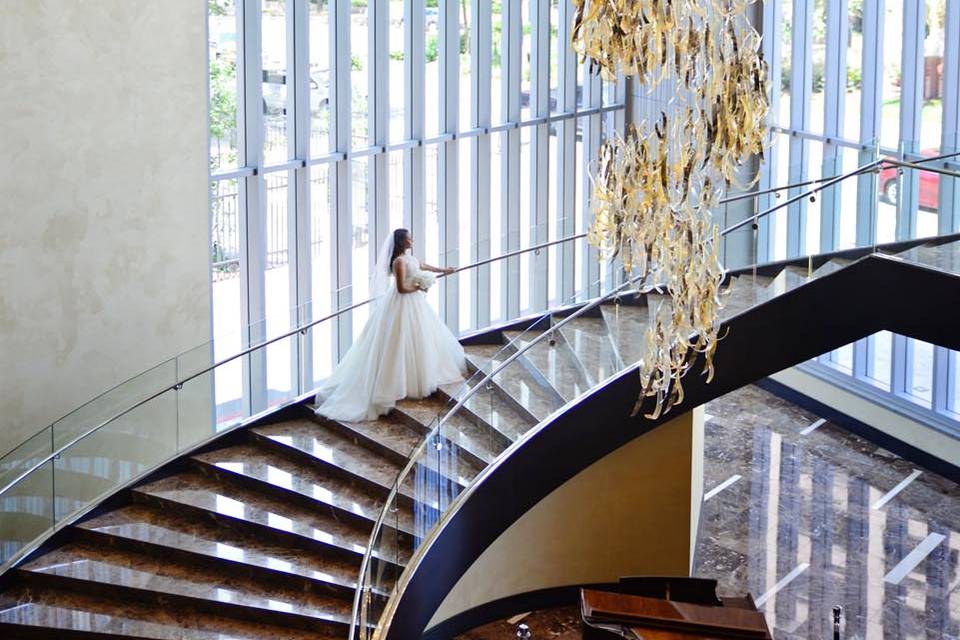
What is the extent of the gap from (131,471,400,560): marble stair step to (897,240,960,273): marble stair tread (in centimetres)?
503

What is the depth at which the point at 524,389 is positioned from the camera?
11.8 meters

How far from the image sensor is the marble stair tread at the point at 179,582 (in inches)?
407

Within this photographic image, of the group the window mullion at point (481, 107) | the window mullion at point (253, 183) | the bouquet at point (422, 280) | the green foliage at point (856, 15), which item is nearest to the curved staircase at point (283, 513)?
the bouquet at point (422, 280)

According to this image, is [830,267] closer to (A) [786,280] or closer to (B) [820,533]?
(A) [786,280]

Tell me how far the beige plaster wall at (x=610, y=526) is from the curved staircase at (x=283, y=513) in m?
1.73

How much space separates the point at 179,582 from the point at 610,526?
4856 millimetres

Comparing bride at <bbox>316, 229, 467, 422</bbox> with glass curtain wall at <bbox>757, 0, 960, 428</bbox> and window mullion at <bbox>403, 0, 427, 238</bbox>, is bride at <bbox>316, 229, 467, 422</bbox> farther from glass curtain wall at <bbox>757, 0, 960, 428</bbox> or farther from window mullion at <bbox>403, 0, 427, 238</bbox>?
window mullion at <bbox>403, 0, 427, 238</bbox>

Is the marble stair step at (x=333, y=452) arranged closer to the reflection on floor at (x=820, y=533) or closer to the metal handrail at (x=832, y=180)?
the reflection on floor at (x=820, y=533)

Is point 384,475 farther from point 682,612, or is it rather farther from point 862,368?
point 862,368

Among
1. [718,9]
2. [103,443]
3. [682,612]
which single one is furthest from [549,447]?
[718,9]

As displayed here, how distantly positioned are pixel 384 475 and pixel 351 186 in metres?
4.94

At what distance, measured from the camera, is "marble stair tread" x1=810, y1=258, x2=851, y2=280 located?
11.4 m

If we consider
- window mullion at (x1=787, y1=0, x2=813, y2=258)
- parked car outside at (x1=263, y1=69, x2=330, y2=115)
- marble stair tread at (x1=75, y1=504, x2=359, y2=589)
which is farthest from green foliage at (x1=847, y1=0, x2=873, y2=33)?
marble stair tread at (x1=75, y1=504, x2=359, y2=589)

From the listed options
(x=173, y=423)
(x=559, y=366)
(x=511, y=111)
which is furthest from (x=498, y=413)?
(x=511, y=111)
